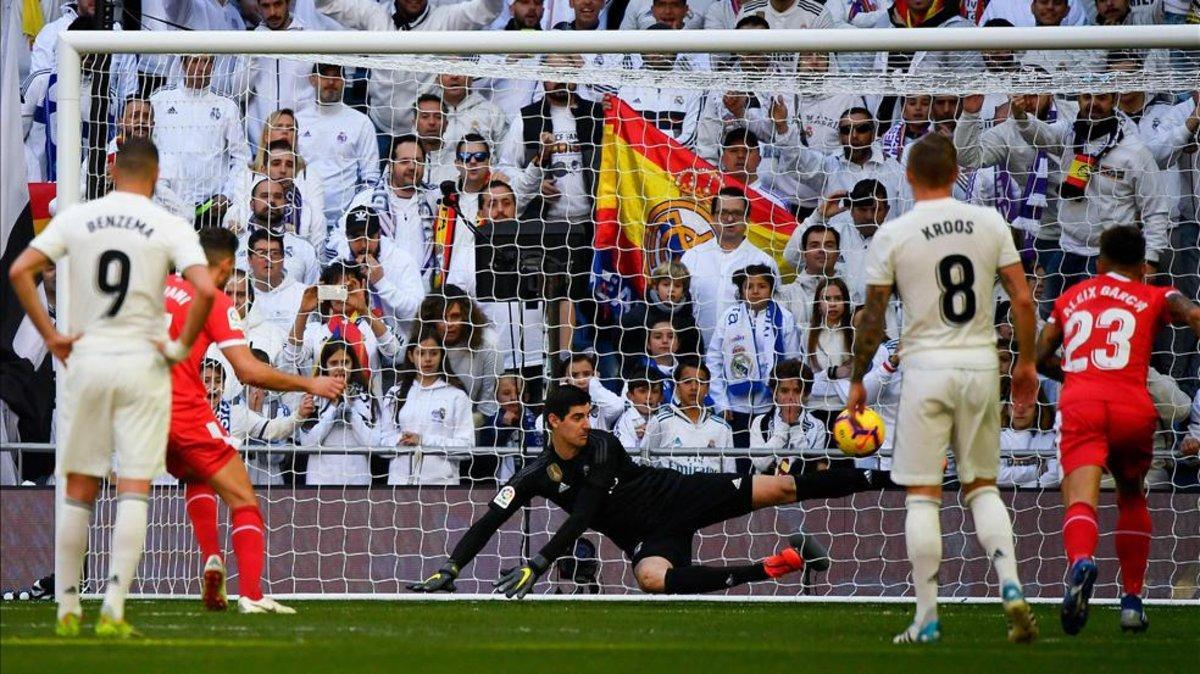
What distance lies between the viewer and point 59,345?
6633 mm

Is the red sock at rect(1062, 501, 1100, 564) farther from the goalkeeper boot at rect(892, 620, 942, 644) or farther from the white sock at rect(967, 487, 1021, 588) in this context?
the goalkeeper boot at rect(892, 620, 942, 644)

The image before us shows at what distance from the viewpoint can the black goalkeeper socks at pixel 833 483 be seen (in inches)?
390

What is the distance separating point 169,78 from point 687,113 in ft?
12.9

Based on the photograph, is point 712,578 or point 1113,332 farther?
point 712,578

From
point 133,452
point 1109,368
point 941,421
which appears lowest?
point 133,452

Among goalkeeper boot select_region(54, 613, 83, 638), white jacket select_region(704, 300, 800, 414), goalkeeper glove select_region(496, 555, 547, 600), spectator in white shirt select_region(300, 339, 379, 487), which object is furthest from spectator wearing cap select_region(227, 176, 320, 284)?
goalkeeper boot select_region(54, 613, 83, 638)

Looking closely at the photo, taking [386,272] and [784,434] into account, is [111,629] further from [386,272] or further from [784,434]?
[784,434]

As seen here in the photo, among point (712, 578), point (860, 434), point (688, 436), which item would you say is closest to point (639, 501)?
point (712, 578)

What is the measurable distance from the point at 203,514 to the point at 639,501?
270 centimetres

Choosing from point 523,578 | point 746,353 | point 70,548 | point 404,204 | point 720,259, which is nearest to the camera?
point 70,548

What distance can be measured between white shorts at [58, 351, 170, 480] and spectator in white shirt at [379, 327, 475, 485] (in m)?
5.30

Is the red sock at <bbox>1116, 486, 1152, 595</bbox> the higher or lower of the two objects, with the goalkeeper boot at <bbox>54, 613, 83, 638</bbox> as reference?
higher

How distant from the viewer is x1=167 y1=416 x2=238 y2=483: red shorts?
8305mm

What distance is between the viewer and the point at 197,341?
8.28 meters
